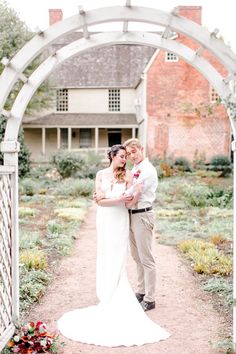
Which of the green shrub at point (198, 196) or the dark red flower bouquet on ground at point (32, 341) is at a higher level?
the green shrub at point (198, 196)

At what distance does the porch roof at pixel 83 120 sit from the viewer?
3456 cm

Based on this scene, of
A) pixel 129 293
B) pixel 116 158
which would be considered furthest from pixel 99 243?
pixel 116 158

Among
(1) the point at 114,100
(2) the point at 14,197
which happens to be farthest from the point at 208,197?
(1) the point at 114,100

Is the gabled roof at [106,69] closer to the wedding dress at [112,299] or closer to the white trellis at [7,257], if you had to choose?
the wedding dress at [112,299]

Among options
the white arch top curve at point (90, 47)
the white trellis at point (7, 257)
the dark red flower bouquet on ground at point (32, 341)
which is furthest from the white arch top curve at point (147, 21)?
the dark red flower bouquet on ground at point (32, 341)

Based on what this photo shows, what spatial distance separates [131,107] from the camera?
36.3 m

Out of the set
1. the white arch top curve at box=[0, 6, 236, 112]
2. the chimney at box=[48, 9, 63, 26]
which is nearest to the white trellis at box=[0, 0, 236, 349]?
the white arch top curve at box=[0, 6, 236, 112]

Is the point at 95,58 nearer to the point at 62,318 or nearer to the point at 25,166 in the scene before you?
the point at 25,166

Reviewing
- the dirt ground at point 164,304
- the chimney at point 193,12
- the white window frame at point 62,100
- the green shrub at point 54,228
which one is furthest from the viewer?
the white window frame at point 62,100

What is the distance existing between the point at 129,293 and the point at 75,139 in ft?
103

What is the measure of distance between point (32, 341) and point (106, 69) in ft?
108

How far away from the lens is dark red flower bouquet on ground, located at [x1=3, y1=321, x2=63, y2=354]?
494 cm

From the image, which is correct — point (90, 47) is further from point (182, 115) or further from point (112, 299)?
point (182, 115)

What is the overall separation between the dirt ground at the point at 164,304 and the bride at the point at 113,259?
13.2 inches
